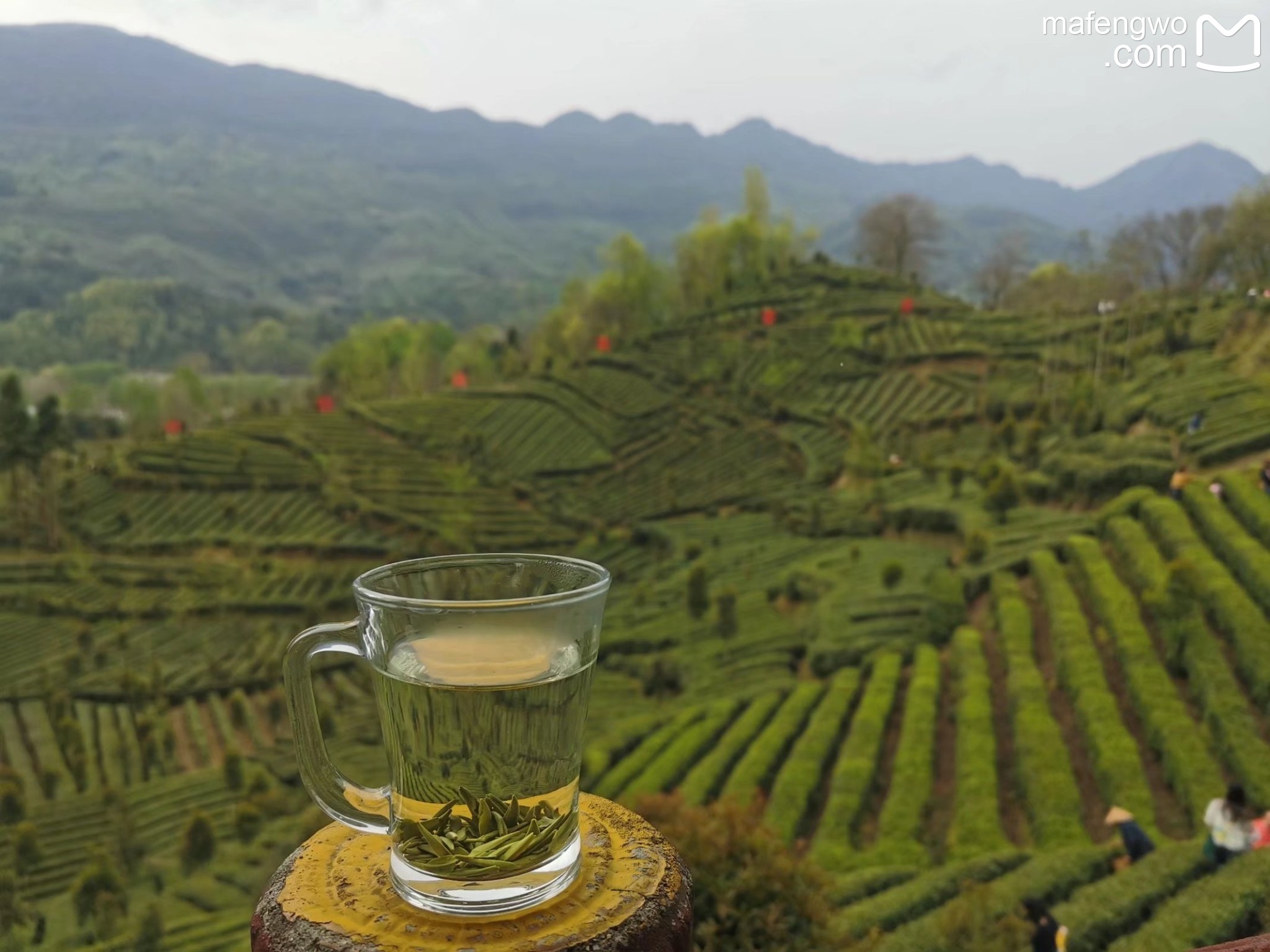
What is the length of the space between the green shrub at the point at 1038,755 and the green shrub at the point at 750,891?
5.75m

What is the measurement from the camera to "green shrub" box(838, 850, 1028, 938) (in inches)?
361

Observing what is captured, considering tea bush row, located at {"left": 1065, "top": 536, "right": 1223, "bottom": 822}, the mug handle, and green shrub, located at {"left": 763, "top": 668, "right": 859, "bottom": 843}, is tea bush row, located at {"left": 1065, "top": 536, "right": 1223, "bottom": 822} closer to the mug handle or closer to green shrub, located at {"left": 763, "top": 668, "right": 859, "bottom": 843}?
green shrub, located at {"left": 763, "top": 668, "right": 859, "bottom": 843}

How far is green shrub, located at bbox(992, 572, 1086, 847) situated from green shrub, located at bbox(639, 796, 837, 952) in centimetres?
575

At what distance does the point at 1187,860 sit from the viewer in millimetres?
8344

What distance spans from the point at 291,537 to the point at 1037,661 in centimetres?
3845

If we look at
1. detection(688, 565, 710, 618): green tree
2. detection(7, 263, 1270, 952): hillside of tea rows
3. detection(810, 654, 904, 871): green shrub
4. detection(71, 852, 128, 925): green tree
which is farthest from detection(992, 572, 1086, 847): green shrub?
detection(71, 852, 128, 925): green tree

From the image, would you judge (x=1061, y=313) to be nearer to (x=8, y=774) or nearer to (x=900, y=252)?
(x=900, y=252)

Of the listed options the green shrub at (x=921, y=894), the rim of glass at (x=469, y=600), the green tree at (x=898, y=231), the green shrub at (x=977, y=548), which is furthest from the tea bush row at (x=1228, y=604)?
the green tree at (x=898, y=231)

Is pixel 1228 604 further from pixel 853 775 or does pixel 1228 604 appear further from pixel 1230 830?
pixel 1230 830

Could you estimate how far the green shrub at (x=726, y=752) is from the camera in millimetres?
14391

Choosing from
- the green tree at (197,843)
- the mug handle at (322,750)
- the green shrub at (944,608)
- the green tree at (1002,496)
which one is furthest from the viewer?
the green tree at (1002,496)

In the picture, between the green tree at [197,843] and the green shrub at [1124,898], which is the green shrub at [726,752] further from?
the green tree at [197,843]

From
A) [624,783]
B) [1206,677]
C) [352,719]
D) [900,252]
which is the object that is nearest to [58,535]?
[352,719]

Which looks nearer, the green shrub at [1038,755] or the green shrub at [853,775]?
the green shrub at [1038,755]
